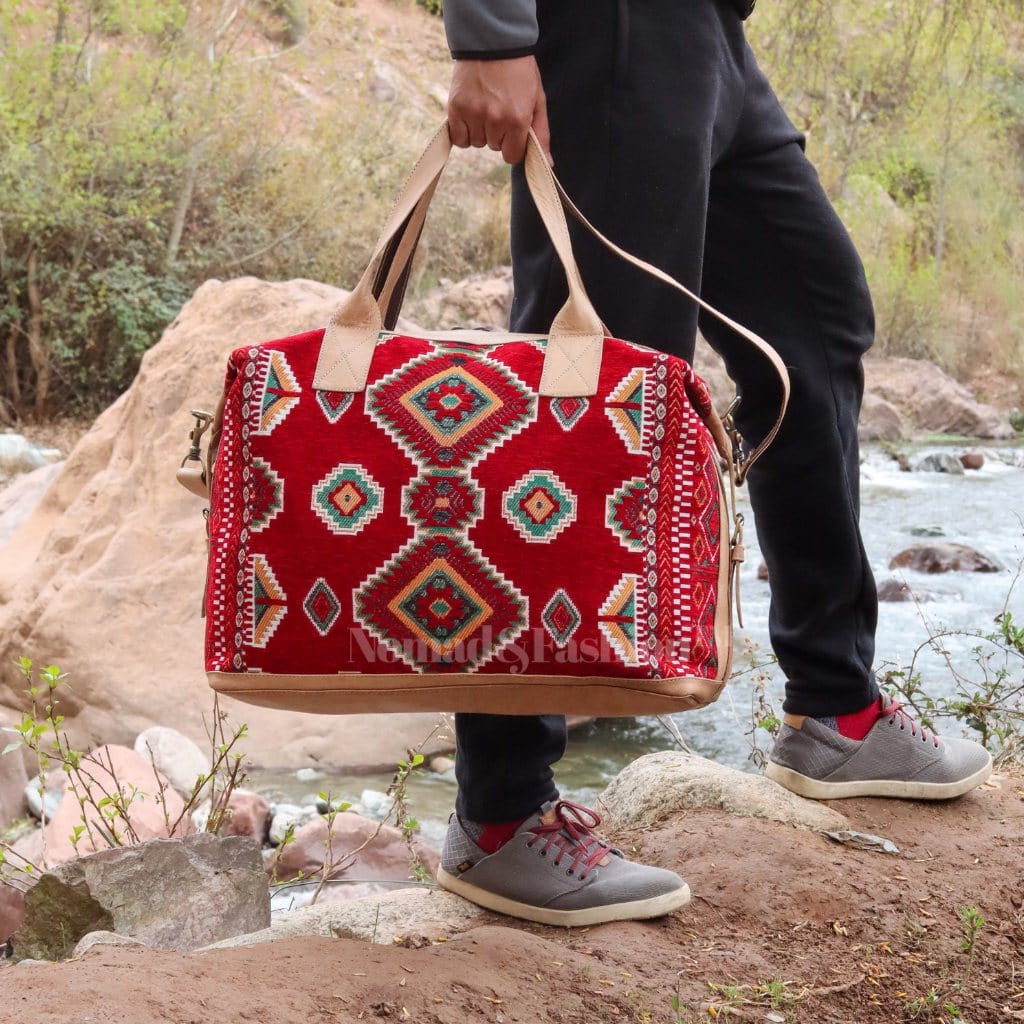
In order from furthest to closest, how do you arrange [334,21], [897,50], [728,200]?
[334,21]
[897,50]
[728,200]

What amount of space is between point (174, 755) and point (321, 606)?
3201mm

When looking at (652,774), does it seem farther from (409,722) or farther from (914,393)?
(914,393)

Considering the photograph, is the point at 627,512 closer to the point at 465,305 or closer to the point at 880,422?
the point at 465,305

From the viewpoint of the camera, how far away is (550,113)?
5.70ft

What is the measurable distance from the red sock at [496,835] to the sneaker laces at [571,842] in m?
0.03

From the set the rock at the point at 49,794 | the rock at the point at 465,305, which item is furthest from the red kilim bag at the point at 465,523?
the rock at the point at 465,305

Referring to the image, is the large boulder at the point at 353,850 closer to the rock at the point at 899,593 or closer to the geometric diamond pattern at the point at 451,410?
the geometric diamond pattern at the point at 451,410

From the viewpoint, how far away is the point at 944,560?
25.1 feet

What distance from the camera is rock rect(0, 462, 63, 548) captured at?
6.82m

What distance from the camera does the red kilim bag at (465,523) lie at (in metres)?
1.50

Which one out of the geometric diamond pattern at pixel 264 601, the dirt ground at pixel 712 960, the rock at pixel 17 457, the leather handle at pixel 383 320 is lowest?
the rock at pixel 17 457

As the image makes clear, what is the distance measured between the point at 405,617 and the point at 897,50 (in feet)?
61.7

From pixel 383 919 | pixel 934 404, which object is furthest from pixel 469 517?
pixel 934 404

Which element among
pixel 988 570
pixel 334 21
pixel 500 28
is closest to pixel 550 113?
pixel 500 28
